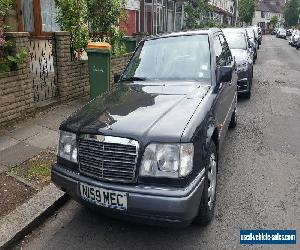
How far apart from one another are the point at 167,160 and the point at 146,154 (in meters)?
0.19

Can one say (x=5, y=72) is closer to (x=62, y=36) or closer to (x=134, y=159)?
(x=62, y=36)

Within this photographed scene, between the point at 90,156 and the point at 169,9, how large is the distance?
2595 centimetres

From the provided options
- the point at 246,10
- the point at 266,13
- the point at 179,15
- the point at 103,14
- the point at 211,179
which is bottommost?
the point at 211,179

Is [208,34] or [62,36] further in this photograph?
[62,36]

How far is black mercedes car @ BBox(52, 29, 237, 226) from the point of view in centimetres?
311

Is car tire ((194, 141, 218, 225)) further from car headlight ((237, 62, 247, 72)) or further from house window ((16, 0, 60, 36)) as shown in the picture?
house window ((16, 0, 60, 36))

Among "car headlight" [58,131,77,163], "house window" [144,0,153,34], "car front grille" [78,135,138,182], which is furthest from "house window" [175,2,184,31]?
"car front grille" [78,135,138,182]

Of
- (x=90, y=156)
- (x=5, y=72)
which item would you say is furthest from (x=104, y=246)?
(x=5, y=72)

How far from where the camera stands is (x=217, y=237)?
362 centimetres

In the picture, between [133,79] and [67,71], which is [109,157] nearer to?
[133,79]

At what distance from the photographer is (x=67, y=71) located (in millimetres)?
8219

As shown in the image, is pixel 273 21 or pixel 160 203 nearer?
pixel 160 203

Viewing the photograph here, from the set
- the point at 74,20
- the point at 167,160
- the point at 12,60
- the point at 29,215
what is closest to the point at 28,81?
the point at 12,60

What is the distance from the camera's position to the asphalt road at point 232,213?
3580 millimetres
